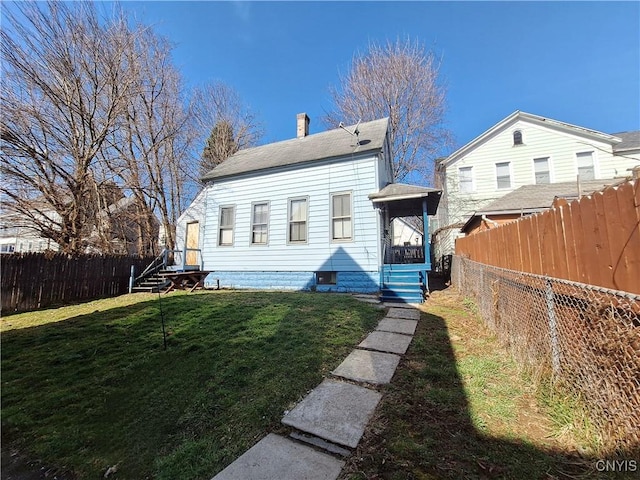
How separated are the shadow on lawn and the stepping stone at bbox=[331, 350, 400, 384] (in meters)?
0.29

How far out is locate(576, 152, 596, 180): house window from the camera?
13.2m

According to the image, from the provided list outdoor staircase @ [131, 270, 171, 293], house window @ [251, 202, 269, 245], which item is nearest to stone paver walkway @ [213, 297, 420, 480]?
house window @ [251, 202, 269, 245]

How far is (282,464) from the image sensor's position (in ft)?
5.92

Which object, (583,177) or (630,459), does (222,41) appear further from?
(583,177)

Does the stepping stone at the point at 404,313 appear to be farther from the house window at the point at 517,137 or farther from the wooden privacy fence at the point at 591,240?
the house window at the point at 517,137

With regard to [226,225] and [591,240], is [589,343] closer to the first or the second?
[591,240]

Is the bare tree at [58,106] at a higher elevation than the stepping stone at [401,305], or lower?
higher

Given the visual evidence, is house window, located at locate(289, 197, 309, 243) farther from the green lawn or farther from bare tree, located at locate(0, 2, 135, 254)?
bare tree, located at locate(0, 2, 135, 254)

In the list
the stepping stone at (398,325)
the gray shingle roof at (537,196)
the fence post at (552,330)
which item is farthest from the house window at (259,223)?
the gray shingle roof at (537,196)

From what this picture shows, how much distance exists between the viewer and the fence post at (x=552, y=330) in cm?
234

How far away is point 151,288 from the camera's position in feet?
33.3

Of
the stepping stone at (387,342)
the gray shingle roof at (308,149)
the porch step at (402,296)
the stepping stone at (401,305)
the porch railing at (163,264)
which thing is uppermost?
the gray shingle roof at (308,149)

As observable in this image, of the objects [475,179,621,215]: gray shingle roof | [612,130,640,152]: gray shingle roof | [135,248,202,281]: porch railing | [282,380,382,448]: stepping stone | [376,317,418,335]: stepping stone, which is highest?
[612,130,640,152]: gray shingle roof

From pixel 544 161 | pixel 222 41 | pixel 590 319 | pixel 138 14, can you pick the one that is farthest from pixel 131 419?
pixel 544 161
